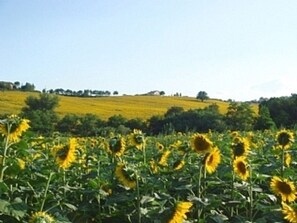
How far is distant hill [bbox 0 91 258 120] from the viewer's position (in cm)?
6327

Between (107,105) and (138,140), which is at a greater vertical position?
(138,140)

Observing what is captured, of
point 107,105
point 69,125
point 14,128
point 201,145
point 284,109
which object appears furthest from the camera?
point 107,105

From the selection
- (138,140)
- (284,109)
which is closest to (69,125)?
(284,109)

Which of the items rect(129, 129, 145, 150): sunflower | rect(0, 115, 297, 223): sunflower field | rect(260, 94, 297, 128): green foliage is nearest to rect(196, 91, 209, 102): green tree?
rect(260, 94, 297, 128): green foliage

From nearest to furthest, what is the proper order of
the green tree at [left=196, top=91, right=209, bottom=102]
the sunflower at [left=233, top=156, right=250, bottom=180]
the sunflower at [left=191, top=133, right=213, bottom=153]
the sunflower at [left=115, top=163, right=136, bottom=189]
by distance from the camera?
the sunflower at [left=115, top=163, right=136, bottom=189]
the sunflower at [left=233, top=156, right=250, bottom=180]
the sunflower at [left=191, top=133, right=213, bottom=153]
the green tree at [left=196, top=91, right=209, bottom=102]

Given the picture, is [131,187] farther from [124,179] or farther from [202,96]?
[202,96]

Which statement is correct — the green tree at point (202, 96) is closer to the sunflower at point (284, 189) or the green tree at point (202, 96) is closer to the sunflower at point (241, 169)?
the sunflower at point (241, 169)

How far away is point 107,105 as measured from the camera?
74062mm

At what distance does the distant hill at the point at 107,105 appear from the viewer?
208 feet

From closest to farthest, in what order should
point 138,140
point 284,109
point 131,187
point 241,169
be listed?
point 131,187, point 241,169, point 138,140, point 284,109

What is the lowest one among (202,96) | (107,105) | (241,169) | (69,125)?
(69,125)

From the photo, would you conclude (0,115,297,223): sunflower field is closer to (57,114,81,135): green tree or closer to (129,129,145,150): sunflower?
(129,129,145,150): sunflower

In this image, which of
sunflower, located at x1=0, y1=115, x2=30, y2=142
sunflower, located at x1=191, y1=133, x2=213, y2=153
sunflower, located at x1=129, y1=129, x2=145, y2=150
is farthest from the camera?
sunflower, located at x1=129, y1=129, x2=145, y2=150

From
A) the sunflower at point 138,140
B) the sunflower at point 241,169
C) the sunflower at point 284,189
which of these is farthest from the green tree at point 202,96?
the sunflower at point 284,189
